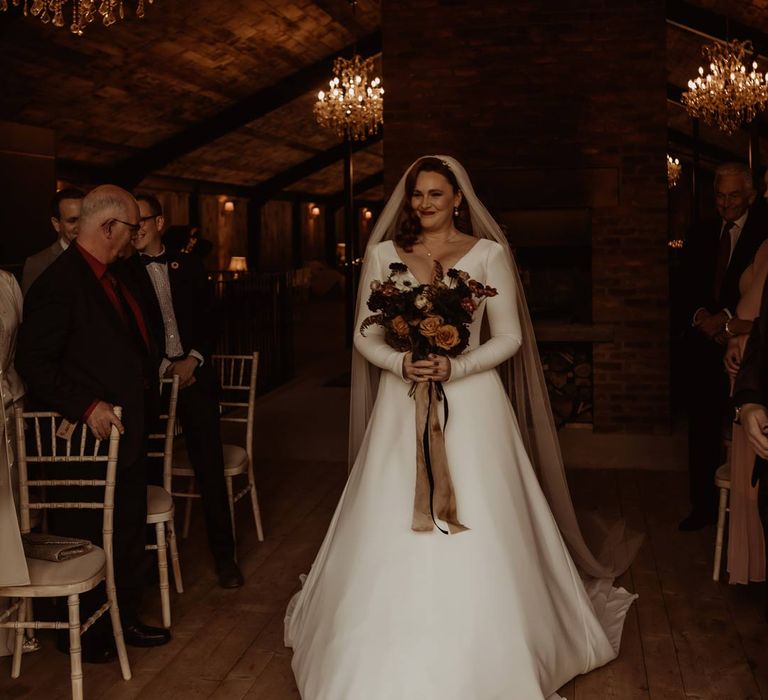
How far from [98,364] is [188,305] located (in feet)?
3.11

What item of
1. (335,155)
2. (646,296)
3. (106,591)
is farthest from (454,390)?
(335,155)

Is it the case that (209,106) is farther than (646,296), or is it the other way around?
(209,106)

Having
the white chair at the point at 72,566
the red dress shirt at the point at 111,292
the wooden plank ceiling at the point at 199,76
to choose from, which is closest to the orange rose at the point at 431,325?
the white chair at the point at 72,566

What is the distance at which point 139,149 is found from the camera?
49.3ft

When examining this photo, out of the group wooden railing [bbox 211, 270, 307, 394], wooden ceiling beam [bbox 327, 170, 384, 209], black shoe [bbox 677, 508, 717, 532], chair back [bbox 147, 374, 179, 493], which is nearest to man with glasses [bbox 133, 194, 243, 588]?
chair back [bbox 147, 374, 179, 493]

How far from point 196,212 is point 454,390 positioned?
15.4 m

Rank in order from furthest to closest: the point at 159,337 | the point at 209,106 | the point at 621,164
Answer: the point at 209,106 → the point at 621,164 → the point at 159,337

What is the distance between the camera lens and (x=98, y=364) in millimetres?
3328

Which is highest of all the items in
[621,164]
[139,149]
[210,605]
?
[139,149]

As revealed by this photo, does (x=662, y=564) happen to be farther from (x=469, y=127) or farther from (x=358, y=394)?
(x=469, y=127)

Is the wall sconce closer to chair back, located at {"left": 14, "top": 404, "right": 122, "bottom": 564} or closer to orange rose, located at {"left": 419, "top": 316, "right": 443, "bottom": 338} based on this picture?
chair back, located at {"left": 14, "top": 404, "right": 122, "bottom": 564}

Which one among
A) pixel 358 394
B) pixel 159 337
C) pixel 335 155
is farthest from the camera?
pixel 335 155

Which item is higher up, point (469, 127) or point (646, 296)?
point (469, 127)

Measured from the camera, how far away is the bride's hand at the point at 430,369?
9.95 ft
